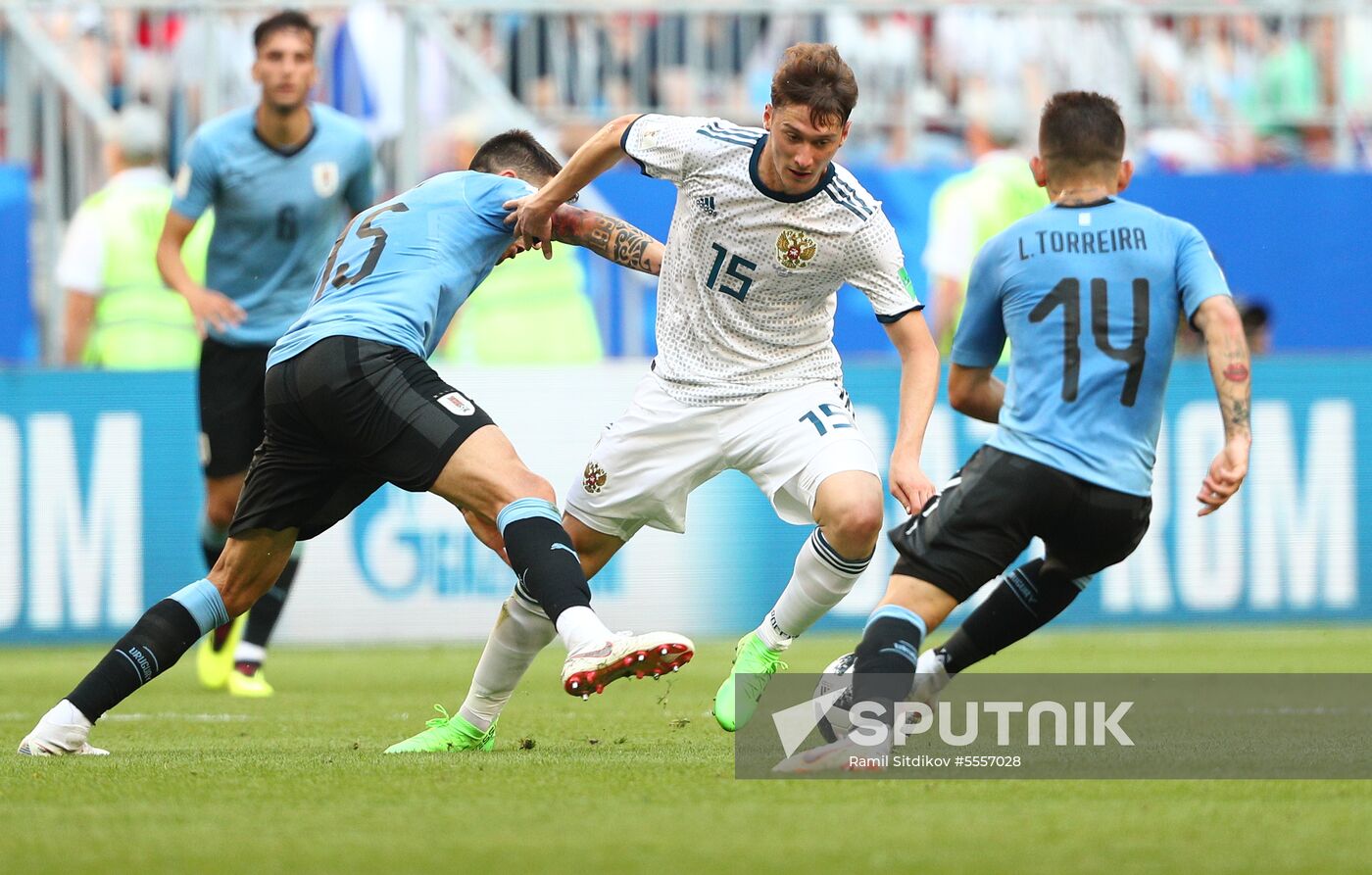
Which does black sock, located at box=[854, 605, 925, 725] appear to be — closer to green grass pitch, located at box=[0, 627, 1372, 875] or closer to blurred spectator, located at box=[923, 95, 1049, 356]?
green grass pitch, located at box=[0, 627, 1372, 875]

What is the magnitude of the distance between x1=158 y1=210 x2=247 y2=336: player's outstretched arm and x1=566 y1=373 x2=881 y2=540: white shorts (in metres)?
2.72

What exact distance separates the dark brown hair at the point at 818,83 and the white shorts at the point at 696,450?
3.26 feet

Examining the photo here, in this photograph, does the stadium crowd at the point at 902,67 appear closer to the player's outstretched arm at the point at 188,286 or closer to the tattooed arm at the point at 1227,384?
the player's outstretched arm at the point at 188,286

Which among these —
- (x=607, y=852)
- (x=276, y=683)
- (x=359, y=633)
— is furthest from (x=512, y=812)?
(x=359, y=633)

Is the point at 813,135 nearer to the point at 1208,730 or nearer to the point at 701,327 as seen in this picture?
the point at 701,327

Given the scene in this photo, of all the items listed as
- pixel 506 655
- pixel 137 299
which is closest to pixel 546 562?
pixel 506 655

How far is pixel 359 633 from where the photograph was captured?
11.8 metres

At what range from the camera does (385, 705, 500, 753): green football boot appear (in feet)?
20.8

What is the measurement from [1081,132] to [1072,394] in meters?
0.74

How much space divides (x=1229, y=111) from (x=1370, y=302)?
→ 167cm

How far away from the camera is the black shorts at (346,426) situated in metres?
5.88

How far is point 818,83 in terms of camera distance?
19.5 ft
